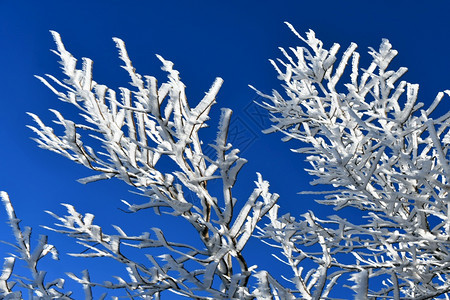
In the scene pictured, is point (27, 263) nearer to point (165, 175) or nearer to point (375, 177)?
point (165, 175)

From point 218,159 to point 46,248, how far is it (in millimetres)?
1766

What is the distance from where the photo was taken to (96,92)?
255 cm

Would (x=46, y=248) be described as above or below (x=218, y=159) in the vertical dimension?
below

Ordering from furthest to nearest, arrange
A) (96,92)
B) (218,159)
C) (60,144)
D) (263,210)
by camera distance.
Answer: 1. (60,144)
2. (96,92)
3. (263,210)
4. (218,159)

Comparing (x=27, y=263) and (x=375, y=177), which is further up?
(x=375, y=177)

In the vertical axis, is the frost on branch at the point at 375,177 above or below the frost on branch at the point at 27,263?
above

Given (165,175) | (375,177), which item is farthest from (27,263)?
(375,177)

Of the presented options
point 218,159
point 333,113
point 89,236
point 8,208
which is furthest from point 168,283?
point 333,113

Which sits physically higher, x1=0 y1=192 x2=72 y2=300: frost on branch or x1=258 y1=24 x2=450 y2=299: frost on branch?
x1=258 y1=24 x2=450 y2=299: frost on branch

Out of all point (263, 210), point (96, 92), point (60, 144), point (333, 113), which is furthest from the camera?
point (333, 113)

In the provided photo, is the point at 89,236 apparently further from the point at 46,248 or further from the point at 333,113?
the point at 333,113

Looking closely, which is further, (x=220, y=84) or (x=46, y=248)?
(x=46, y=248)

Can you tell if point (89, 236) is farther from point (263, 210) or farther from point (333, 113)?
point (333, 113)

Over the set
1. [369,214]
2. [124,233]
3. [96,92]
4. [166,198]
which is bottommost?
[124,233]
